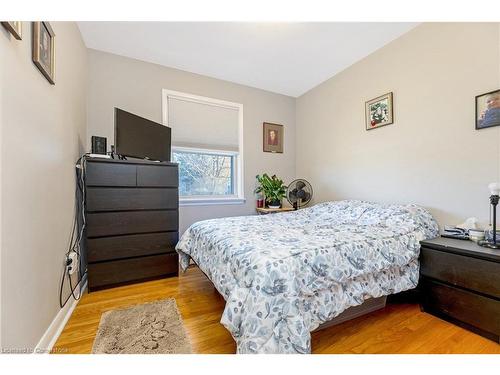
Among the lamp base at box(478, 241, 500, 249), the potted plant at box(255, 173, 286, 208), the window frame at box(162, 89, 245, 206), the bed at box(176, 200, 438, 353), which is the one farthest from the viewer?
the potted plant at box(255, 173, 286, 208)

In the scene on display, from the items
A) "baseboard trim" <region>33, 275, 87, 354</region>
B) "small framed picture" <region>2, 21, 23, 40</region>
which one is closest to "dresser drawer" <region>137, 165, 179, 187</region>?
"baseboard trim" <region>33, 275, 87, 354</region>

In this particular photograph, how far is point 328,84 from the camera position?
3094mm

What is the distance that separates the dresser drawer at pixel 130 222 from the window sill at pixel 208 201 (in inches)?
19.8

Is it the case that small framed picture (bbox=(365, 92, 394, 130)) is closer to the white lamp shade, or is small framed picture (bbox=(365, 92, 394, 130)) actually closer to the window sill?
the white lamp shade

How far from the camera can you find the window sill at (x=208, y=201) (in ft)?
9.43

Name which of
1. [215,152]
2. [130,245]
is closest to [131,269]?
[130,245]

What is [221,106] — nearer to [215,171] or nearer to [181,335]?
[215,171]

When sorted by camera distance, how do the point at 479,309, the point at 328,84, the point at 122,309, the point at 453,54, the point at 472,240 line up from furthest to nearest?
1. the point at 328,84
2. the point at 453,54
3. the point at 122,309
4. the point at 472,240
5. the point at 479,309

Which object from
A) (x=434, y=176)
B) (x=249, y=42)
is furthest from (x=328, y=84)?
(x=434, y=176)

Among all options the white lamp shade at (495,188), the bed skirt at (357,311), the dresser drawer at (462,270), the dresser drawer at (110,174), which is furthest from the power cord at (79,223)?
Result: the white lamp shade at (495,188)

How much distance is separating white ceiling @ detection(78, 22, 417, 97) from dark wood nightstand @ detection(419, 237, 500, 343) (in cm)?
208

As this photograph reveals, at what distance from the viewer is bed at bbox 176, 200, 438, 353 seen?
3.36ft

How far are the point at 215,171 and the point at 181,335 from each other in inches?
84.7
